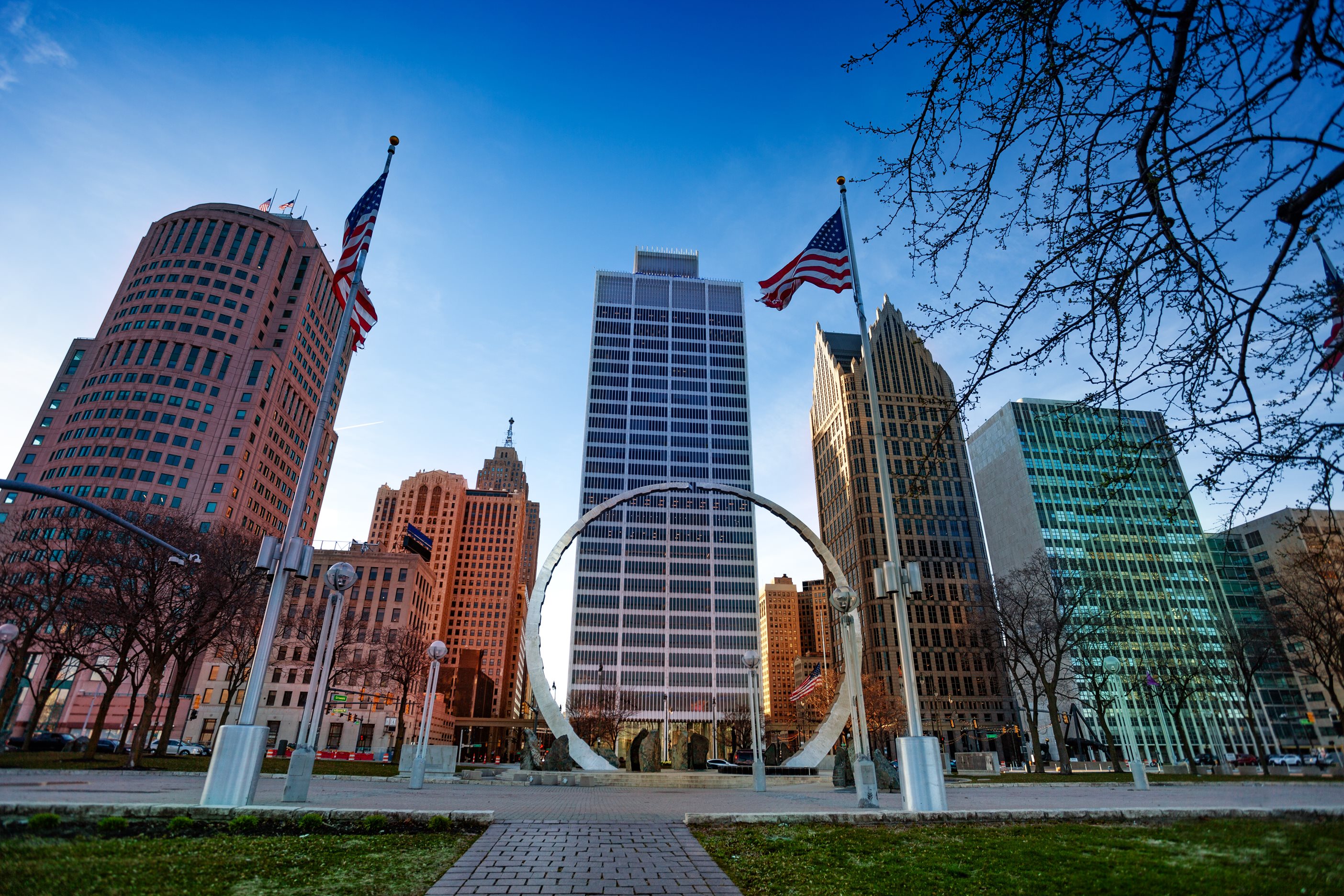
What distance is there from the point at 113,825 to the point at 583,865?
5.71 meters

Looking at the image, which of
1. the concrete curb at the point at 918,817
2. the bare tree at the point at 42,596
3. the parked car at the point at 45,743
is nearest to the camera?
the concrete curb at the point at 918,817

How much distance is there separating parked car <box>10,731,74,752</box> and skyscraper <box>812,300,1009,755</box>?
9074cm

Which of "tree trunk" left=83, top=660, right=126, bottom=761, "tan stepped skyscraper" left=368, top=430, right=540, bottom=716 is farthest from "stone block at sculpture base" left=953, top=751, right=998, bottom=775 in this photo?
"tan stepped skyscraper" left=368, top=430, right=540, bottom=716

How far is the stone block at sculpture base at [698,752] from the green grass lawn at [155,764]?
16.4 meters

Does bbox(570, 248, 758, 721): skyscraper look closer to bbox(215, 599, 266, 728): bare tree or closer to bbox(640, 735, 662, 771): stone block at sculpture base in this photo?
bbox(215, 599, 266, 728): bare tree

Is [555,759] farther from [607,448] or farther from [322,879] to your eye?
[607,448]

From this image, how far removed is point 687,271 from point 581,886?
183506mm

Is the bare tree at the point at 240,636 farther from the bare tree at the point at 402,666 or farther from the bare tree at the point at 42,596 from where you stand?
the bare tree at the point at 402,666

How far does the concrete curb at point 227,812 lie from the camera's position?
26.3 feet


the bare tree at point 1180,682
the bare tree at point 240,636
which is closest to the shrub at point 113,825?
the bare tree at point 240,636

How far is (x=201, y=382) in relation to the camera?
99.6 meters

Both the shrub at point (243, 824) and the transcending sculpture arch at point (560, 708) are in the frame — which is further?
the transcending sculpture arch at point (560, 708)

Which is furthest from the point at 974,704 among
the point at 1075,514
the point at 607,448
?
the point at 607,448

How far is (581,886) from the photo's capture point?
19.9 feet
